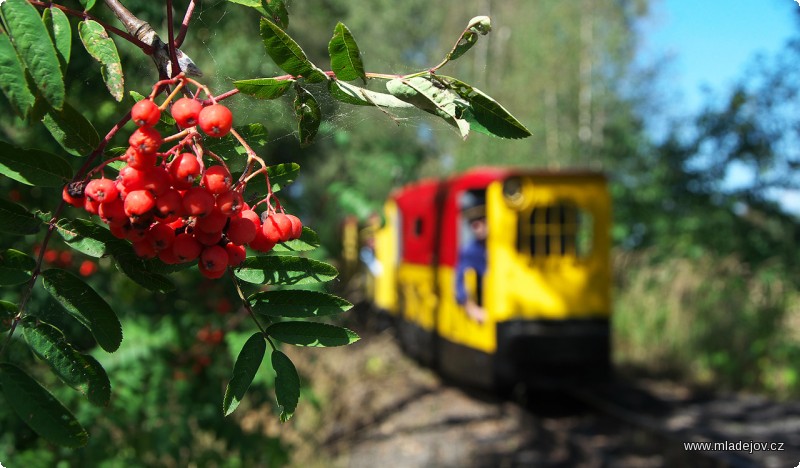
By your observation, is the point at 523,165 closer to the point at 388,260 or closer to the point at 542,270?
the point at 388,260

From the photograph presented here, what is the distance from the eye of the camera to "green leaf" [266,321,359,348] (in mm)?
1179

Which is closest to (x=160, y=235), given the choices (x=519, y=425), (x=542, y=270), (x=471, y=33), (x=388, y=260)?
(x=471, y=33)

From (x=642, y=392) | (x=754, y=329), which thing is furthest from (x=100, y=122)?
(x=754, y=329)

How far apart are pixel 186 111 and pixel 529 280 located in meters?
5.85

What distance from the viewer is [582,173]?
6770 mm

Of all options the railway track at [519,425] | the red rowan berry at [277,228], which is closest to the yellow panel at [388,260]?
the railway track at [519,425]

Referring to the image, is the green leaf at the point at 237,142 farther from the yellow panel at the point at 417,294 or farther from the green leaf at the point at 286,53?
the yellow panel at the point at 417,294

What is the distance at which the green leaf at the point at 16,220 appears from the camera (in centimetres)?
110

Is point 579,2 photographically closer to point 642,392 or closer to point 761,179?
point 761,179

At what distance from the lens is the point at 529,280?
21.6 ft

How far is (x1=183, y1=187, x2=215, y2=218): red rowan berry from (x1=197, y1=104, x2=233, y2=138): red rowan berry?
70 mm

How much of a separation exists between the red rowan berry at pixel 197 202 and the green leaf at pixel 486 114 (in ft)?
1.17

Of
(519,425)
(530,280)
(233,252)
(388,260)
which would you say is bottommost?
(519,425)

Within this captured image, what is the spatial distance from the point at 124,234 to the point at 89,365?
0.23 m
